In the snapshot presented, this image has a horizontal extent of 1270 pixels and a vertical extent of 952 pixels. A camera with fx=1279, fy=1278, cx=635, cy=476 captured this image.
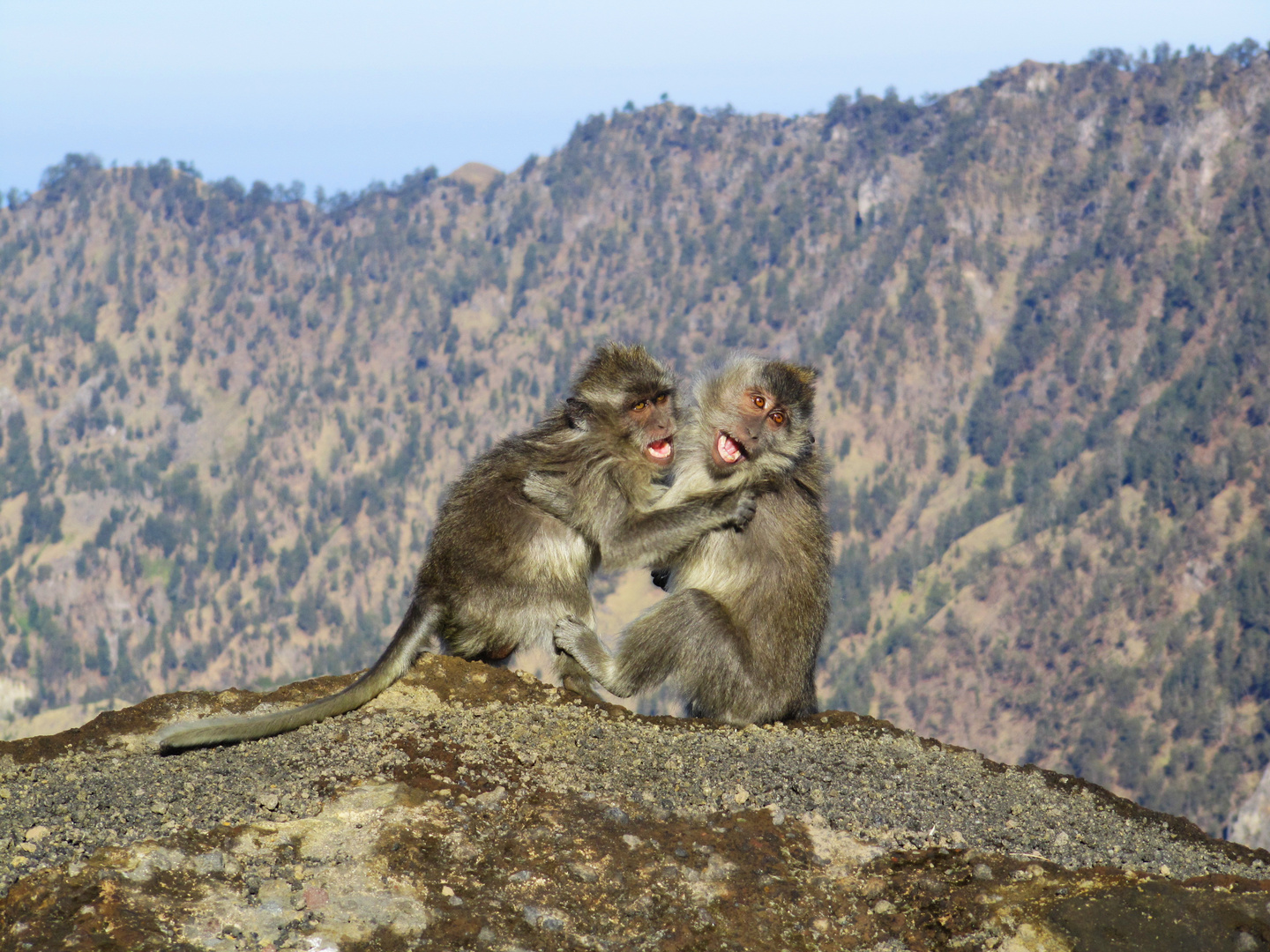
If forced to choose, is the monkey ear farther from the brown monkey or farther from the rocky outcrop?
the rocky outcrop

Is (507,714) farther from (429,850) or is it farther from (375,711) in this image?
(429,850)

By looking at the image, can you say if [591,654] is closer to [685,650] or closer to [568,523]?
[685,650]

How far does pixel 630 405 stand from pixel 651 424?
0.23 metres

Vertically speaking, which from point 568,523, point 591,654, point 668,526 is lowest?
point 591,654

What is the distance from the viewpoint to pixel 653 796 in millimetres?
8492

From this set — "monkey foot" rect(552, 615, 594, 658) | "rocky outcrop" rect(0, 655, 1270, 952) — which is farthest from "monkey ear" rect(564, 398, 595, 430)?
"rocky outcrop" rect(0, 655, 1270, 952)

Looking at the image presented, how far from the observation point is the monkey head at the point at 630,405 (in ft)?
34.4

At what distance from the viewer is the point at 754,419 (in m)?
10.4

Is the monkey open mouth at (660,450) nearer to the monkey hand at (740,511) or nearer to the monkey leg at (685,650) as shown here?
the monkey hand at (740,511)

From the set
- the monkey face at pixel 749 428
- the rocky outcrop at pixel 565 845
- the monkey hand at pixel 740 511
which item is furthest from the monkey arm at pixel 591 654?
the monkey face at pixel 749 428

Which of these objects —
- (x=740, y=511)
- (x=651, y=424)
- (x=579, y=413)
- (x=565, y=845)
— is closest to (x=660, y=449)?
(x=651, y=424)

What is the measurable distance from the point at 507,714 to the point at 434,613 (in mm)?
1210

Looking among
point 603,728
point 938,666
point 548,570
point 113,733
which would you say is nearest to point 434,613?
point 548,570

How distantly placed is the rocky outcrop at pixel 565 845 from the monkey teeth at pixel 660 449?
215 cm
